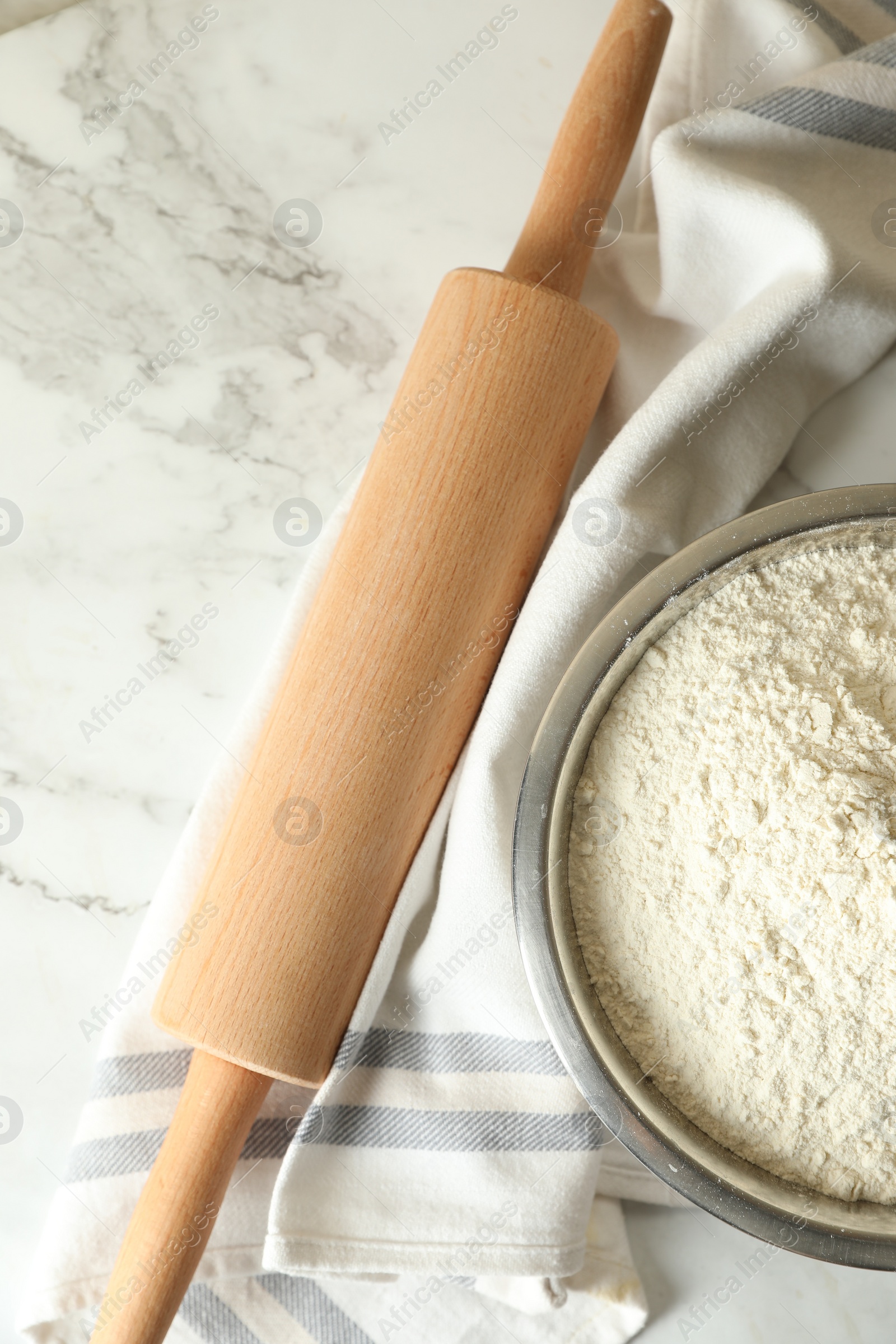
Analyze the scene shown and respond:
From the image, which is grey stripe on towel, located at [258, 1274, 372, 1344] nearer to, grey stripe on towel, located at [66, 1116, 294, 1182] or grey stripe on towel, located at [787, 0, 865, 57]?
grey stripe on towel, located at [66, 1116, 294, 1182]

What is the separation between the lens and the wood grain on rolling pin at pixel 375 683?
1.82 feet

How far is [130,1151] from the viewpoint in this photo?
649mm

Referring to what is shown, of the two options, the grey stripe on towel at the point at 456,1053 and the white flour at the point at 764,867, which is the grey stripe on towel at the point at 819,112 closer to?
the white flour at the point at 764,867

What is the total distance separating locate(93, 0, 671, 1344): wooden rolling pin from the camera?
1.80 ft

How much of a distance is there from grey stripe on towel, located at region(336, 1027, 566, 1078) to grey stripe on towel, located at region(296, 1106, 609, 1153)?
3cm

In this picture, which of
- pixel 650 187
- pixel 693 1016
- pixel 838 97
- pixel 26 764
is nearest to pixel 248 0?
pixel 650 187

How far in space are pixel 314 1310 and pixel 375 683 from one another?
485 millimetres

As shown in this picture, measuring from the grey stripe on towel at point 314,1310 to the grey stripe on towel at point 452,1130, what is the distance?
5.8 inches

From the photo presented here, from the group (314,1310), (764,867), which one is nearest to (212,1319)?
(314,1310)

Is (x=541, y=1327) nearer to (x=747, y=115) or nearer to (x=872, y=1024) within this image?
(x=872, y=1024)

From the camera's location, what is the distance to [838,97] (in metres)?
0.64

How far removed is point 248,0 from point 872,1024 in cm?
86

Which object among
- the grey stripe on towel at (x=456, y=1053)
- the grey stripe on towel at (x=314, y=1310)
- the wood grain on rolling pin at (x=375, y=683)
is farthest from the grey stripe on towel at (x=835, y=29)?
the grey stripe on towel at (x=314, y=1310)

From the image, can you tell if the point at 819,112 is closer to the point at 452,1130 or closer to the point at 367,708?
the point at 367,708
